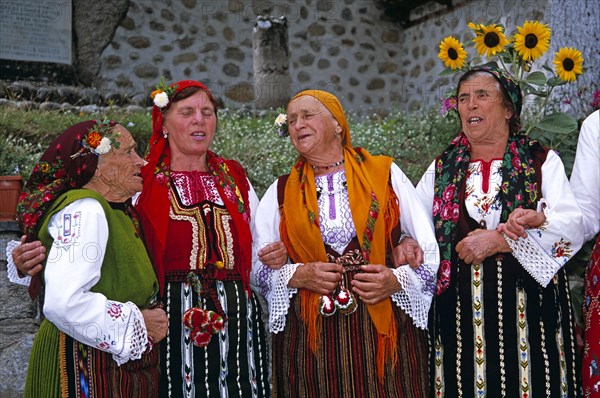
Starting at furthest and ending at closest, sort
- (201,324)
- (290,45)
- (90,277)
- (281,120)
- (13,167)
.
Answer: (290,45), (13,167), (281,120), (201,324), (90,277)

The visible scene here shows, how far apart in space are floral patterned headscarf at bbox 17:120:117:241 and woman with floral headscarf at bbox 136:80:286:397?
1.28ft

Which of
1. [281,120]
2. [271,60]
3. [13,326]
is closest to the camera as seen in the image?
[281,120]

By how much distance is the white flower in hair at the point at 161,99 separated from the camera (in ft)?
9.79

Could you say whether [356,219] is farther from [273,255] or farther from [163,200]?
[163,200]

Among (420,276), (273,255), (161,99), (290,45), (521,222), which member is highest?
(290,45)

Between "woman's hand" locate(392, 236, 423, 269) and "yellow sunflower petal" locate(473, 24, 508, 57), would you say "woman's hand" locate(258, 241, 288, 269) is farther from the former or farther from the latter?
"yellow sunflower petal" locate(473, 24, 508, 57)

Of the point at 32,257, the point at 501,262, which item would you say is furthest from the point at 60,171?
the point at 501,262

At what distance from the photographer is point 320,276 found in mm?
2846

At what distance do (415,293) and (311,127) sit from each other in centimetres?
83

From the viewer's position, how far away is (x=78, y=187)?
2.56 metres

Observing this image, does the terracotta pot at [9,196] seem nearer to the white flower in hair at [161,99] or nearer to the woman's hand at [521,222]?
the white flower in hair at [161,99]

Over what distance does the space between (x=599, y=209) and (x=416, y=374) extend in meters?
1.07

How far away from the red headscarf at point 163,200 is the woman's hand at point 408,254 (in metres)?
0.62

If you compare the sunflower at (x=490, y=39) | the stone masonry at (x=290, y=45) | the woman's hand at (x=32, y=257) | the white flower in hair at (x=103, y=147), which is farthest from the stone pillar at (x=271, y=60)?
the woman's hand at (x=32, y=257)
